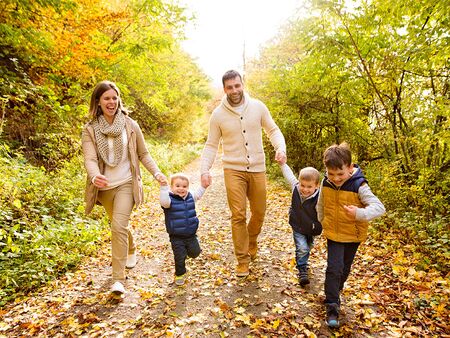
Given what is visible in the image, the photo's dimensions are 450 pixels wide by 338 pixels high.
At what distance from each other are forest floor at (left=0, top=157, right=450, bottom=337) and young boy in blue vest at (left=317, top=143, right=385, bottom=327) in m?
0.45

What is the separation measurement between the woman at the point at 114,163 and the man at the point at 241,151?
961mm

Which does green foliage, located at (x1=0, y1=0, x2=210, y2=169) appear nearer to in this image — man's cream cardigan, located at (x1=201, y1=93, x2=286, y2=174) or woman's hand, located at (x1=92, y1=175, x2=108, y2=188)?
woman's hand, located at (x1=92, y1=175, x2=108, y2=188)

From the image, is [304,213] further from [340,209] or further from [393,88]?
[393,88]

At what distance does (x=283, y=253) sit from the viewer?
5309 mm

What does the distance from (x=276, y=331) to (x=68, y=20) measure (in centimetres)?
813

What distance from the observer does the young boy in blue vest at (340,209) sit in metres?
2.97

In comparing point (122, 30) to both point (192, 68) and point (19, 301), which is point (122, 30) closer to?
point (19, 301)

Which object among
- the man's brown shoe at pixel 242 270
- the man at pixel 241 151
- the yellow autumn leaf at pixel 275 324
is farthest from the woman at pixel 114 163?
the yellow autumn leaf at pixel 275 324

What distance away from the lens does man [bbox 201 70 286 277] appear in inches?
165

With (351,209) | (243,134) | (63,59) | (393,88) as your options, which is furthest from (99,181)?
(393,88)

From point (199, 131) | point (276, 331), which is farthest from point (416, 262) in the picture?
point (199, 131)

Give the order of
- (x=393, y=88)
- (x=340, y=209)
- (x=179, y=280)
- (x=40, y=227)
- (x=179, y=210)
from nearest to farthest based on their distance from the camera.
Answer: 1. (x=340, y=209)
2. (x=179, y=210)
3. (x=179, y=280)
4. (x=40, y=227)
5. (x=393, y=88)

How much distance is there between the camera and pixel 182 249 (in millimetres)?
4148

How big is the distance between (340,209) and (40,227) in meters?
4.58
